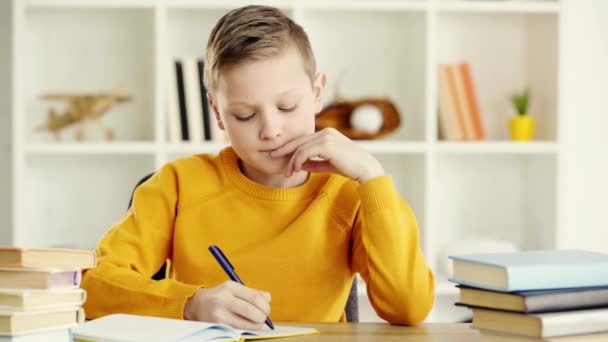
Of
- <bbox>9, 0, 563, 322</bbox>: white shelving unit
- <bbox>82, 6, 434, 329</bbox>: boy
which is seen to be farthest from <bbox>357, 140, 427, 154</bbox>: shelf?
<bbox>82, 6, 434, 329</bbox>: boy

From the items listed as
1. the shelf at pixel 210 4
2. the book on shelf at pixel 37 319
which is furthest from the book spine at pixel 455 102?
the book on shelf at pixel 37 319

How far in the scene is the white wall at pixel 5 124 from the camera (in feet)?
10.9

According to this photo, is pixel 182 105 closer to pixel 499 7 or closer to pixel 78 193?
pixel 78 193

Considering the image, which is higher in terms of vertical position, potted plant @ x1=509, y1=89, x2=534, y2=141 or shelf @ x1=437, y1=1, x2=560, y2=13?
shelf @ x1=437, y1=1, x2=560, y2=13

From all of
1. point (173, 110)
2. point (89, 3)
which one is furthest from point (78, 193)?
point (89, 3)

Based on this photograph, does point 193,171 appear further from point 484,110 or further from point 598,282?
point 484,110

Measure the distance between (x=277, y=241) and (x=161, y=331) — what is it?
1.53 ft

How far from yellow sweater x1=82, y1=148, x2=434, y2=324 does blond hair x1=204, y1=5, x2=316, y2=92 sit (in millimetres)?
205

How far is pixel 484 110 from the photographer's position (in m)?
3.52

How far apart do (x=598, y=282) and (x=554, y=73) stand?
7.39 feet

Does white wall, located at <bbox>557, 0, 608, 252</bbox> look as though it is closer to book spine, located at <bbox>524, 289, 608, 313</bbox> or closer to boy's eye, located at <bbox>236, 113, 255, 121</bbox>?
boy's eye, located at <bbox>236, 113, 255, 121</bbox>

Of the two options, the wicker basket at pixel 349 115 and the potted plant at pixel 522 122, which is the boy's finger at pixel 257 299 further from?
the potted plant at pixel 522 122

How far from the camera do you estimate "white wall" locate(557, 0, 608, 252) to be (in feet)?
10.8

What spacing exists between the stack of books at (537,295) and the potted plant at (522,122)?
7.19 ft
